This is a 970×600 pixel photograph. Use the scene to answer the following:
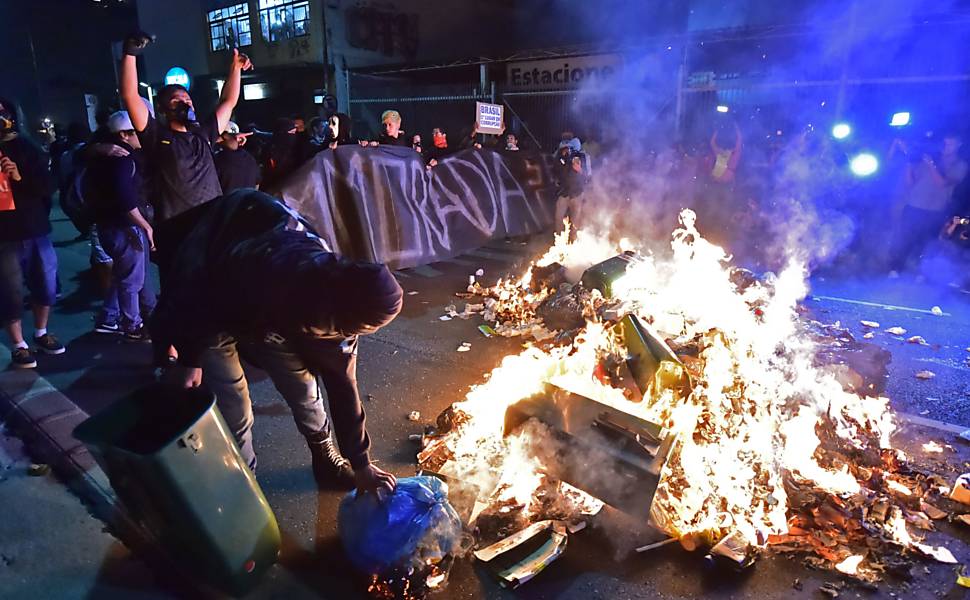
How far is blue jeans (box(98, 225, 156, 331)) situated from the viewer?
205 inches

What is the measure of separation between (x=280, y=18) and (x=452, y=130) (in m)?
11.5

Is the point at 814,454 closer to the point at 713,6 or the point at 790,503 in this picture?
the point at 790,503

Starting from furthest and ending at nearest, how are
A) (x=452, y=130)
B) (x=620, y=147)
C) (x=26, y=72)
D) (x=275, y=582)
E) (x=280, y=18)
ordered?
(x=26, y=72), (x=280, y=18), (x=452, y=130), (x=620, y=147), (x=275, y=582)

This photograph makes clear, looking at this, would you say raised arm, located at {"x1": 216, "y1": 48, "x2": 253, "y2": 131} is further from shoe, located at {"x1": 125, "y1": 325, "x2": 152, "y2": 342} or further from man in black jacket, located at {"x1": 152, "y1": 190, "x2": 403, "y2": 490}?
shoe, located at {"x1": 125, "y1": 325, "x2": 152, "y2": 342}

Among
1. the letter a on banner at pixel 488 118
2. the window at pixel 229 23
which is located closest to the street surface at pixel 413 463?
the letter a on banner at pixel 488 118

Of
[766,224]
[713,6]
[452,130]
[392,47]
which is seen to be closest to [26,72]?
[392,47]

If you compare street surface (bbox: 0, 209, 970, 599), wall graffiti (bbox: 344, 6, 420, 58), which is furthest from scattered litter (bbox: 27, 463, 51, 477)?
wall graffiti (bbox: 344, 6, 420, 58)

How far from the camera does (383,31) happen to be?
24.3 m

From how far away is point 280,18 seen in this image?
24.7 m

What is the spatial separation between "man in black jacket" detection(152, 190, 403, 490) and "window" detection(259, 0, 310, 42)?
78.3 feet

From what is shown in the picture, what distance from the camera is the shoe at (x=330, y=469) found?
344 cm

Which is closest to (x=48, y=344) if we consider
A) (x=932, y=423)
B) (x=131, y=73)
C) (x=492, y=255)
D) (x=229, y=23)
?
(x=131, y=73)

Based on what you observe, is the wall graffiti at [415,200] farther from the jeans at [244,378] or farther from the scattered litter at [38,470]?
the jeans at [244,378]

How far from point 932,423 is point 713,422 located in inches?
87.4
